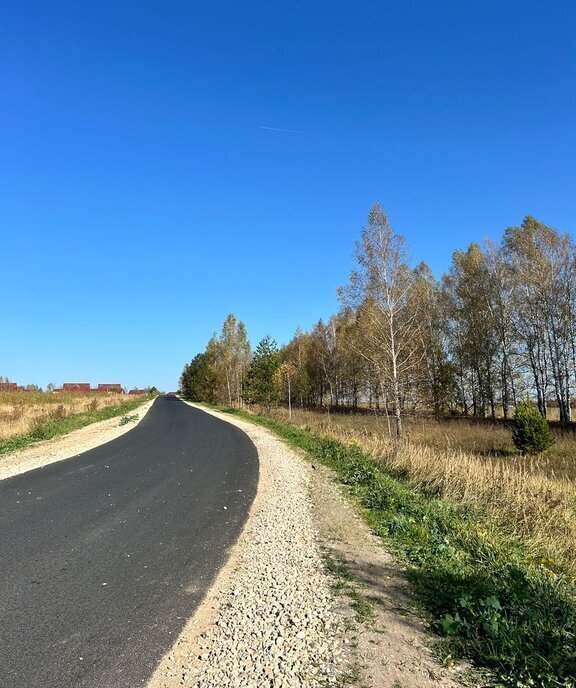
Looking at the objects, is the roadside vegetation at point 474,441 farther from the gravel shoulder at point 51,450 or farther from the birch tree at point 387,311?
the gravel shoulder at point 51,450

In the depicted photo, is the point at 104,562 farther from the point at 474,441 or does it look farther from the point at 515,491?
the point at 474,441

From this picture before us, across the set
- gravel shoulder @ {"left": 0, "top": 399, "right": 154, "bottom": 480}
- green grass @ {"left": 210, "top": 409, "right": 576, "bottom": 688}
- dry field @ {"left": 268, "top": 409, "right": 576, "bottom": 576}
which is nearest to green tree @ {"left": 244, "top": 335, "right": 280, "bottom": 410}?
gravel shoulder @ {"left": 0, "top": 399, "right": 154, "bottom": 480}

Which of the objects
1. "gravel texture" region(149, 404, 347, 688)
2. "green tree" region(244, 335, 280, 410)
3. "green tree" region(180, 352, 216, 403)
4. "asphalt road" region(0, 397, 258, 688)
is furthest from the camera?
"green tree" region(180, 352, 216, 403)

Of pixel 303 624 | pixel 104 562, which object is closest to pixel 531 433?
pixel 303 624

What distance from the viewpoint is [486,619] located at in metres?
3.75

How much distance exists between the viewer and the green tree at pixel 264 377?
35.8 metres

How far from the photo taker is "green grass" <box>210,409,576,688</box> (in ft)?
10.7

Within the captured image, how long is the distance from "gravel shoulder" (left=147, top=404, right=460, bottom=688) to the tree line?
12.0 meters

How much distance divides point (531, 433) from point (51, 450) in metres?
17.4

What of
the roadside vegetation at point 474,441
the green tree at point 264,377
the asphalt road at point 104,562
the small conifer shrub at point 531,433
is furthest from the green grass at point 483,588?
the green tree at point 264,377

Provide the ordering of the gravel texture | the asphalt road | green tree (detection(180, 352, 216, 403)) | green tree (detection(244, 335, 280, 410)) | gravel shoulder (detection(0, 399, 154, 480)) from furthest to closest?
green tree (detection(180, 352, 216, 403))
green tree (detection(244, 335, 280, 410))
gravel shoulder (detection(0, 399, 154, 480))
the asphalt road
the gravel texture

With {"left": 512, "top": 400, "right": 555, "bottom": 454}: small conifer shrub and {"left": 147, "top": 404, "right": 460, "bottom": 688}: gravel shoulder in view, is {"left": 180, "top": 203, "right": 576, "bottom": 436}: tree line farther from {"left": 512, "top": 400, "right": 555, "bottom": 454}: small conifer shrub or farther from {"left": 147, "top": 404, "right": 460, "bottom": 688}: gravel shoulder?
{"left": 147, "top": 404, "right": 460, "bottom": 688}: gravel shoulder

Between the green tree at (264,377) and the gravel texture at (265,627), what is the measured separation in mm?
29362

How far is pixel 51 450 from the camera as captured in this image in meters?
14.8
